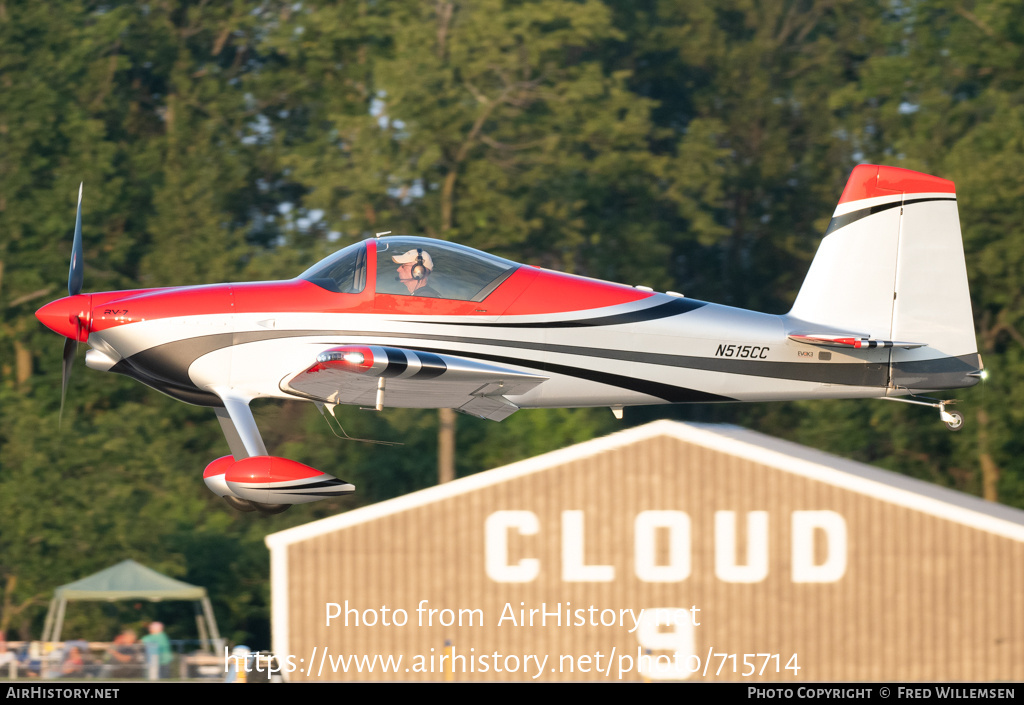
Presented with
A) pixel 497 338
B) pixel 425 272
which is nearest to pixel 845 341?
pixel 497 338

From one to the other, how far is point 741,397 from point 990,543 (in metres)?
8.04

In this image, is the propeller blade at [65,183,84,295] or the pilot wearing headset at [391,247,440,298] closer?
the pilot wearing headset at [391,247,440,298]

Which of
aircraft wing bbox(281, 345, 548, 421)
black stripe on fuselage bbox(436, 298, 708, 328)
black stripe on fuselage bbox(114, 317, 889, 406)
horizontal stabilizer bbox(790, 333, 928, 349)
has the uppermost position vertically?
black stripe on fuselage bbox(436, 298, 708, 328)

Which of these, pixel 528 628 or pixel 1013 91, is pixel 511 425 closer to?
pixel 528 628

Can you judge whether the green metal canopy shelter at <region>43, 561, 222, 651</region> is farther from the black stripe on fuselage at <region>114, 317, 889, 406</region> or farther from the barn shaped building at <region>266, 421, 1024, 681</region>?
the black stripe on fuselage at <region>114, 317, 889, 406</region>

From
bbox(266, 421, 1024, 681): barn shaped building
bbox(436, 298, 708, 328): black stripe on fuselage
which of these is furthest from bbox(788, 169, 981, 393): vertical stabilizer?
bbox(266, 421, 1024, 681): barn shaped building

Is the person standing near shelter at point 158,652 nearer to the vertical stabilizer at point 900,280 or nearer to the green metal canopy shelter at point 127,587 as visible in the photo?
the green metal canopy shelter at point 127,587

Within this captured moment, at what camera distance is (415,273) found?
9633 millimetres

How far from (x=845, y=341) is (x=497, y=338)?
2.72m

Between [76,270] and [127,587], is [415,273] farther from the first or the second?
[127,587]

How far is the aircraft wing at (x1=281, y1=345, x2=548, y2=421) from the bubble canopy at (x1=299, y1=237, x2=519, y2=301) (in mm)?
503

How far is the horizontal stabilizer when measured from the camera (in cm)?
973

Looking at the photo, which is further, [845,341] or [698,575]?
[698,575]

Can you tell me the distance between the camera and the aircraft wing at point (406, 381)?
29.5 feet
